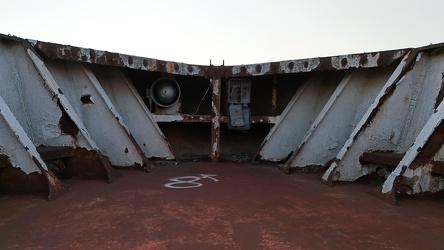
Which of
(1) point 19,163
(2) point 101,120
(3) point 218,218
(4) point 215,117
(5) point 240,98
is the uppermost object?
(5) point 240,98

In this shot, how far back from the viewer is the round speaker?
6113mm

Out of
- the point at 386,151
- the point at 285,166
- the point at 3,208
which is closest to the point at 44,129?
the point at 3,208

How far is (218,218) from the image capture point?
255cm

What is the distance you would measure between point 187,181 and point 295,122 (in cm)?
259

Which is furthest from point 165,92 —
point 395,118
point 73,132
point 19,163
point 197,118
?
point 395,118

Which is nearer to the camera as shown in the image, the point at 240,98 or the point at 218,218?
the point at 218,218

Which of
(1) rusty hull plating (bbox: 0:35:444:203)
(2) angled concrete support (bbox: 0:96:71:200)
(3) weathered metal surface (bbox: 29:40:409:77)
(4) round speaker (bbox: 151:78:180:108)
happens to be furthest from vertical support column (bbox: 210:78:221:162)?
(2) angled concrete support (bbox: 0:96:71:200)

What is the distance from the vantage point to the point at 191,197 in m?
3.23

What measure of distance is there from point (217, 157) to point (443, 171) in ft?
12.1

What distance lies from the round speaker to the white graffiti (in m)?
2.08

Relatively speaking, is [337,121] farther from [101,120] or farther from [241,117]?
[101,120]

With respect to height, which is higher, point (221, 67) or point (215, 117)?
point (221, 67)

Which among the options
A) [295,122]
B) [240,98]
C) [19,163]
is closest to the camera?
[19,163]

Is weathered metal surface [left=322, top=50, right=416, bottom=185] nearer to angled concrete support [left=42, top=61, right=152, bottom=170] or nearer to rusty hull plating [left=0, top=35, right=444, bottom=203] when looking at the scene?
rusty hull plating [left=0, top=35, right=444, bottom=203]
